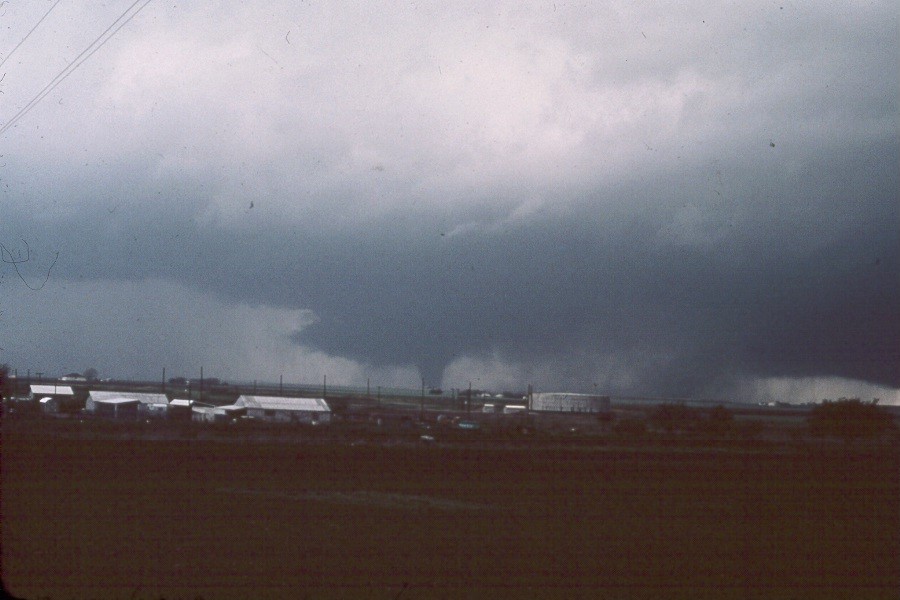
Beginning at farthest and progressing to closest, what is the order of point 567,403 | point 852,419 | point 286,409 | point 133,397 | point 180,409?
point 286,409, point 133,397, point 180,409, point 567,403, point 852,419

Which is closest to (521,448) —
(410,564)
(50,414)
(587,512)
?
(587,512)

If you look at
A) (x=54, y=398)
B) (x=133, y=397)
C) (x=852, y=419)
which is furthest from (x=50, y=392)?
(x=852, y=419)

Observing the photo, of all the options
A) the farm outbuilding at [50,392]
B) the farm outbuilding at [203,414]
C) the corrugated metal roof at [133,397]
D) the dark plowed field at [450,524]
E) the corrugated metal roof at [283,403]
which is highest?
the farm outbuilding at [50,392]

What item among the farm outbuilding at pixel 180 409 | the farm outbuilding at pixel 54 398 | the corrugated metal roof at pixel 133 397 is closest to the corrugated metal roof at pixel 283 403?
the farm outbuilding at pixel 180 409

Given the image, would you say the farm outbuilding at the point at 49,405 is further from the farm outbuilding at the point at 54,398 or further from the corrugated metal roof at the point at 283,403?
the corrugated metal roof at the point at 283,403

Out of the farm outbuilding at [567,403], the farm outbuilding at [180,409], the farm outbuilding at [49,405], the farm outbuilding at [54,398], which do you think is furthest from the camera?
the farm outbuilding at [180,409]

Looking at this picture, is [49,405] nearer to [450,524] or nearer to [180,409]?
[180,409]
